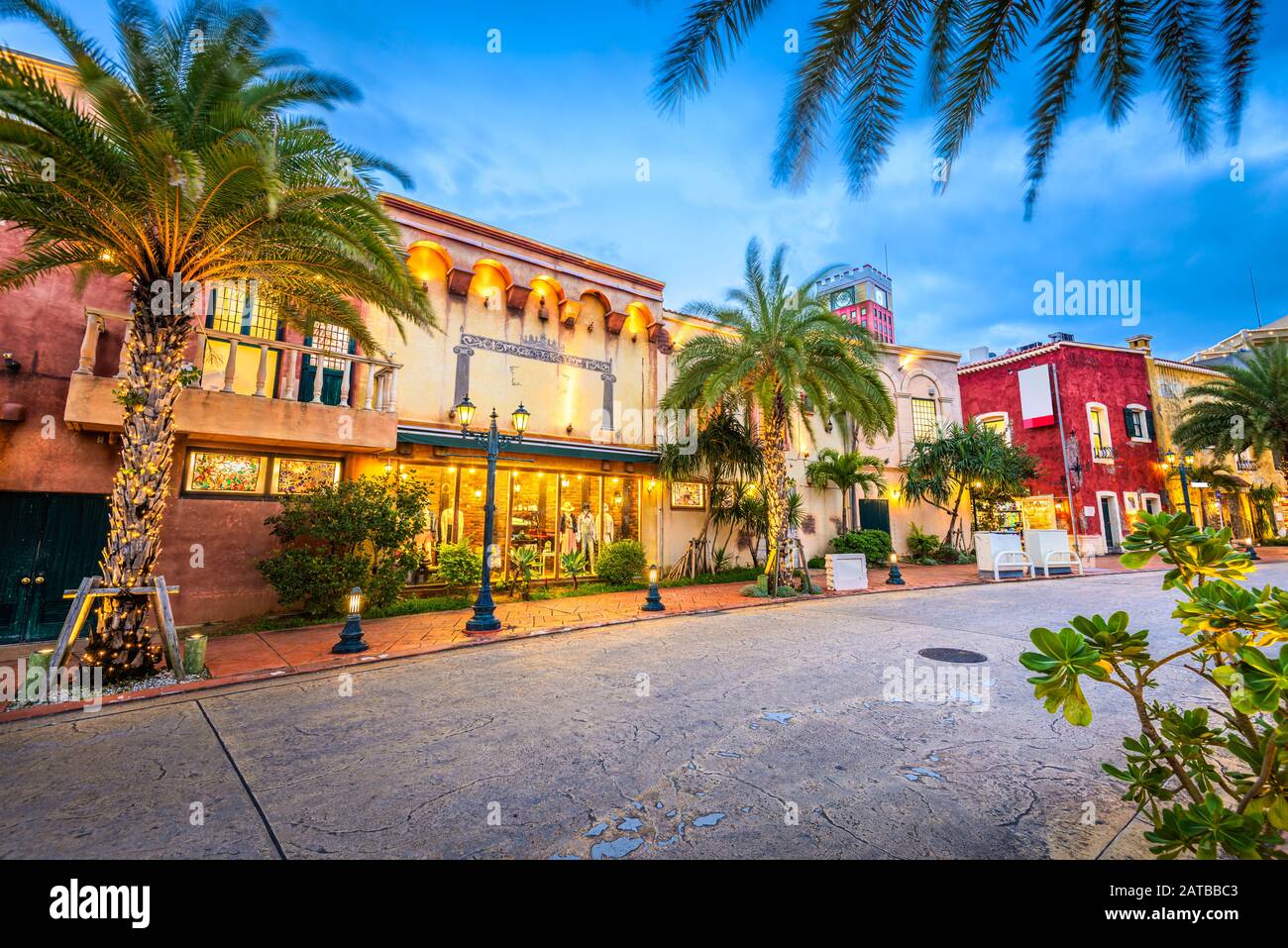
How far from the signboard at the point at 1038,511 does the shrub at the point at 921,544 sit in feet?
23.0

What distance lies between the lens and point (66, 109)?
5348mm

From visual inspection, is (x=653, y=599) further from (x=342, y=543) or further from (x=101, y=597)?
(x=101, y=597)

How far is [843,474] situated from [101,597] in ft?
62.6

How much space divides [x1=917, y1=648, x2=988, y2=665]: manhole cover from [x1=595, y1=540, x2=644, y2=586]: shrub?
8.42 m

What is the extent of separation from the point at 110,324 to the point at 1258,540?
48273 mm

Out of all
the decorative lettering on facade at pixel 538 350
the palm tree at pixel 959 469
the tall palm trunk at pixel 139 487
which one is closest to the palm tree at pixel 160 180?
the tall palm trunk at pixel 139 487

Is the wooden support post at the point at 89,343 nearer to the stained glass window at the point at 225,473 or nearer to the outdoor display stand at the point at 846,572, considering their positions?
the stained glass window at the point at 225,473

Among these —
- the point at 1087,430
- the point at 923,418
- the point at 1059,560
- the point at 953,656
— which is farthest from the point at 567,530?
the point at 1087,430

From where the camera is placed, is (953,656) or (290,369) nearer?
(953,656)

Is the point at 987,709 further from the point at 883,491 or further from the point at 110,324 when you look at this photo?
the point at 883,491

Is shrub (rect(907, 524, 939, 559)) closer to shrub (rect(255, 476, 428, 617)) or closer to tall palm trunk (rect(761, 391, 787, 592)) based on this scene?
tall palm trunk (rect(761, 391, 787, 592))

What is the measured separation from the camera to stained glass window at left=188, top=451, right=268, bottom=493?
387 inches

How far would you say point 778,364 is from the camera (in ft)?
38.4
